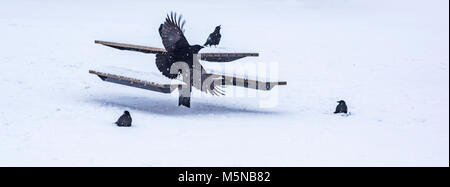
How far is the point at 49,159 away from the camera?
8570 mm

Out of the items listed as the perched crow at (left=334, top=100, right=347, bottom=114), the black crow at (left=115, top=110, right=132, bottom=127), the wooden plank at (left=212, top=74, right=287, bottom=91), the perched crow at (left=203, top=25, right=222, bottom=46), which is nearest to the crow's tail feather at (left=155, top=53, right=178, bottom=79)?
the wooden plank at (left=212, top=74, right=287, bottom=91)

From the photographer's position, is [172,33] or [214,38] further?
[214,38]

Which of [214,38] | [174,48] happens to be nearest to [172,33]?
[174,48]

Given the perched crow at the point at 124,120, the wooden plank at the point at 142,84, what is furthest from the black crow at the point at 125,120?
the wooden plank at the point at 142,84

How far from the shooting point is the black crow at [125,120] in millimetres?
10727

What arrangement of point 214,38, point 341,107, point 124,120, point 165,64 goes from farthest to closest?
point 214,38 → point 165,64 → point 341,107 → point 124,120

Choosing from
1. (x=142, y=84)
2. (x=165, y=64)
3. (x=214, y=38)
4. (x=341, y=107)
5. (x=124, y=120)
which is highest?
(x=214, y=38)

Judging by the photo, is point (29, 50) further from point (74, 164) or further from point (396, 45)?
point (396, 45)

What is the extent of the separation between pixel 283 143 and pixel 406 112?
443 centimetres

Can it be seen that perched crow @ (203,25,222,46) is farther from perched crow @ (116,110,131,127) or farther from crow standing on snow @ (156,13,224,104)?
perched crow @ (116,110,131,127)

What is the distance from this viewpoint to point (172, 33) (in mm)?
12375

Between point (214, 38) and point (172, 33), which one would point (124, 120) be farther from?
point (214, 38)

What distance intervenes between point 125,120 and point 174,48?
7.84 feet

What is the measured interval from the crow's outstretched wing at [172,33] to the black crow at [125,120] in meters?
2.27
